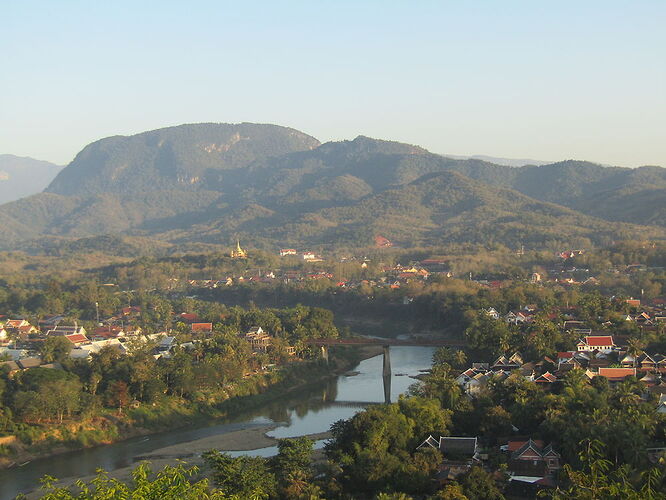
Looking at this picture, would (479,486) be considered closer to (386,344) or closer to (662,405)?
(662,405)

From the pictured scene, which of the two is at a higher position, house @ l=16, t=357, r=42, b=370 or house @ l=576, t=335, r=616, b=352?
house @ l=576, t=335, r=616, b=352

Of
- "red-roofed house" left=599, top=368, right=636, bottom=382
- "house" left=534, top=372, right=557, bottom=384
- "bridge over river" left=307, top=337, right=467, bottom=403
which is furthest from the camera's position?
"bridge over river" left=307, top=337, right=467, bottom=403

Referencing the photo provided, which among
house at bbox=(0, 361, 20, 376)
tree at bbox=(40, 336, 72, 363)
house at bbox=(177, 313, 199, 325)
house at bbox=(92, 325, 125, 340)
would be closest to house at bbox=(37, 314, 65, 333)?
house at bbox=(92, 325, 125, 340)

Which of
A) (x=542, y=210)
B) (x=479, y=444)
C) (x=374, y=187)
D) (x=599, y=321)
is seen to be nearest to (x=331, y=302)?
(x=599, y=321)

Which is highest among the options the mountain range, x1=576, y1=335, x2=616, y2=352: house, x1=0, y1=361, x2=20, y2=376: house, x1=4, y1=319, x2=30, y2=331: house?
the mountain range

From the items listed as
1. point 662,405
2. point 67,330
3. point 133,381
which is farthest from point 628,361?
point 67,330

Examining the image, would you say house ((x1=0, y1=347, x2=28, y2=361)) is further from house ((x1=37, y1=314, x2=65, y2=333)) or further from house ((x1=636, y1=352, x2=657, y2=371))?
house ((x1=636, y1=352, x2=657, y2=371))

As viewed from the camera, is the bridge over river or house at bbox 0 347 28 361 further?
Result: house at bbox 0 347 28 361

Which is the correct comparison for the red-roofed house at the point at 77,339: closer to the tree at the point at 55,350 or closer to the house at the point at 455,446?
the tree at the point at 55,350
